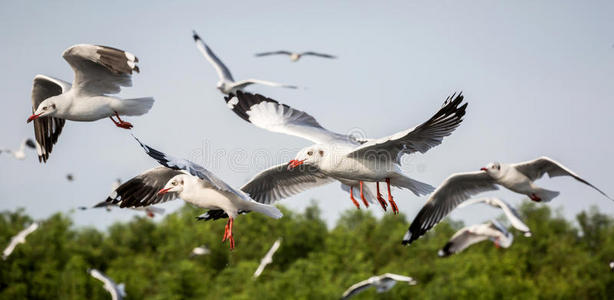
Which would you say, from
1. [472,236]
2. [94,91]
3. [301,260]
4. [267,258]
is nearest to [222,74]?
[267,258]

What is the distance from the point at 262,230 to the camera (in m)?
43.1

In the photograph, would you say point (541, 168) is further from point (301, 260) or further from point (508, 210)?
point (301, 260)

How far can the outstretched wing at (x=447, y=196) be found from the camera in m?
10.1

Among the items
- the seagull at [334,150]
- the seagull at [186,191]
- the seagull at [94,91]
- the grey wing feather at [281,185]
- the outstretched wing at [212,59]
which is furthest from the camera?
the outstretched wing at [212,59]

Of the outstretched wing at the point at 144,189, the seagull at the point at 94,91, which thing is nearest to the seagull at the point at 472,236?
the outstretched wing at the point at 144,189

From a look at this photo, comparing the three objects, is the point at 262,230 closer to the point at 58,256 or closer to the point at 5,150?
the point at 58,256

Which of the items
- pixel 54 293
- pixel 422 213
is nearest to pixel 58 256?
pixel 54 293

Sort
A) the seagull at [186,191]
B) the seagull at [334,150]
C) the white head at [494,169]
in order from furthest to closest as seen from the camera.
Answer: the white head at [494,169] → the seagull at [186,191] → the seagull at [334,150]

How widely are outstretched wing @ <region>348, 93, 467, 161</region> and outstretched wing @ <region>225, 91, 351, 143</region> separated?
127 cm

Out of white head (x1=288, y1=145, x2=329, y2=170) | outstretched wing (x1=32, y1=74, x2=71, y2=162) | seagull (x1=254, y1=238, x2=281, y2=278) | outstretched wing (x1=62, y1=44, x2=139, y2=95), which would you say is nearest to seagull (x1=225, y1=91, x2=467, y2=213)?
white head (x1=288, y1=145, x2=329, y2=170)

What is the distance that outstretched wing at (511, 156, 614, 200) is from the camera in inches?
370

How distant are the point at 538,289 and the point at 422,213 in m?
28.2

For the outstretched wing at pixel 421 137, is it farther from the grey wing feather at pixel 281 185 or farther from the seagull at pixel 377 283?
the seagull at pixel 377 283

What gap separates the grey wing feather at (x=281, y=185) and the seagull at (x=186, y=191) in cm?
108
